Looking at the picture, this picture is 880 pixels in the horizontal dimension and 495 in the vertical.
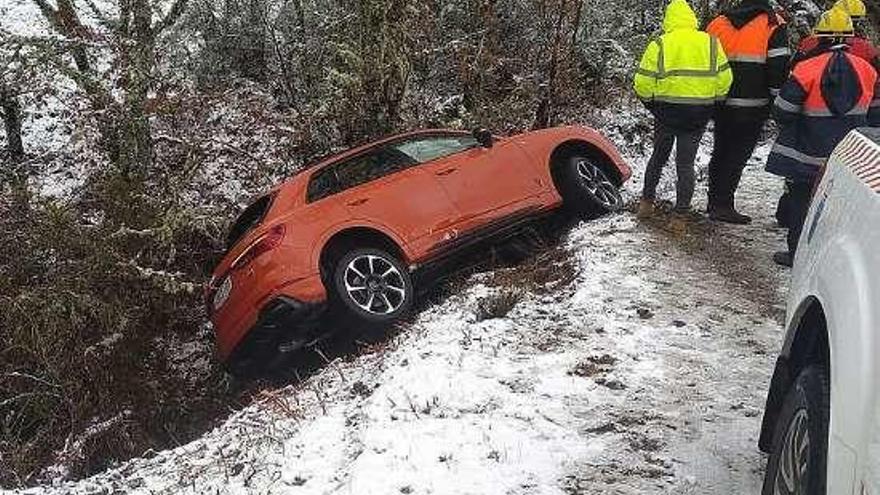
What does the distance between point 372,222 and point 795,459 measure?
516cm

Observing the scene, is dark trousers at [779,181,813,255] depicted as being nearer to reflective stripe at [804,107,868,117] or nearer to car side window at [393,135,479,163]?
reflective stripe at [804,107,868,117]

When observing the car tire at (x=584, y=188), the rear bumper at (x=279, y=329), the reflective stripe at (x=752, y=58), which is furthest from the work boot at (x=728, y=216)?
the rear bumper at (x=279, y=329)

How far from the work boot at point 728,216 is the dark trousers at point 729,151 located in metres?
0.04

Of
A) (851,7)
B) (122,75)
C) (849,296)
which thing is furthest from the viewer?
(122,75)

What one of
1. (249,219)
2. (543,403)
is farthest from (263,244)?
(543,403)

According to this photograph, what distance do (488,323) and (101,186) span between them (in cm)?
591

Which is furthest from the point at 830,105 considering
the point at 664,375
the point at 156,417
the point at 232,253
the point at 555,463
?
the point at 156,417

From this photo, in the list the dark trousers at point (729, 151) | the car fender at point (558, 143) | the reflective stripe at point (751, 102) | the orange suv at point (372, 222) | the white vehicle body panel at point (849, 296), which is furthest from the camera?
the car fender at point (558, 143)

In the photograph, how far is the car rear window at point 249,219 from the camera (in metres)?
7.95

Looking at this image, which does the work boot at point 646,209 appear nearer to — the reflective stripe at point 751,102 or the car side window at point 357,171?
the reflective stripe at point 751,102

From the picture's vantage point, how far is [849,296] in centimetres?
257

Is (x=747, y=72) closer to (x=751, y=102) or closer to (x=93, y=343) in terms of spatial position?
(x=751, y=102)

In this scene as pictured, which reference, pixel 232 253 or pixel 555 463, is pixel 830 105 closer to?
pixel 555 463

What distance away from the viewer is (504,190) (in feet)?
27.9
